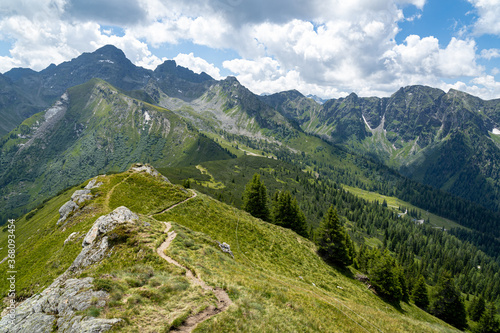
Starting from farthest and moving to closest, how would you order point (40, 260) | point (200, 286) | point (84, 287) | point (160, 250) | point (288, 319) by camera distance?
point (40, 260), point (160, 250), point (200, 286), point (288, 319), point (84, 287)

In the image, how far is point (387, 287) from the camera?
49.2 meters

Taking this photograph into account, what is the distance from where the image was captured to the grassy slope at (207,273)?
1570 cm

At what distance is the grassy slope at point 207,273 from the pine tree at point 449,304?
29657 millimetres

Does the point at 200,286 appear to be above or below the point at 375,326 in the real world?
above

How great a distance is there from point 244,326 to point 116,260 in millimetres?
16210

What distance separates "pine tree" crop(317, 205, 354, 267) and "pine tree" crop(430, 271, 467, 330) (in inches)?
1763

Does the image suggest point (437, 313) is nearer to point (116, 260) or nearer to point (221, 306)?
point (221, 306)

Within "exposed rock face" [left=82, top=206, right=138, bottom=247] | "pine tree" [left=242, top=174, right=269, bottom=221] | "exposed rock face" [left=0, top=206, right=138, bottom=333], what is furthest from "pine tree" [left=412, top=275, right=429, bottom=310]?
"exposed rock face" [left=0, top=206, right=138, bottom=333]

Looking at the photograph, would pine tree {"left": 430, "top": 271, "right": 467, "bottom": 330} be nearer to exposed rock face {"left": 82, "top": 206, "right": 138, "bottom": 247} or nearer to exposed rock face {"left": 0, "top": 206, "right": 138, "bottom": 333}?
exposed rock face {"left": 82, "top": 206, "right": 138, "bottom": 247}

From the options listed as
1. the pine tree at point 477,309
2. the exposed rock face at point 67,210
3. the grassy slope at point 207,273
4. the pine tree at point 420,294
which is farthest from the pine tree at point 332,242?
the pine tree at point 477,309

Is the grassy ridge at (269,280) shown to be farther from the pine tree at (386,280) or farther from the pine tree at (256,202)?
the pine tree at (256,202)

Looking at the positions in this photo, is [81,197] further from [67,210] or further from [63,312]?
[63,312]

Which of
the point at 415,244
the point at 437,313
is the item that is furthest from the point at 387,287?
the point at 415,244

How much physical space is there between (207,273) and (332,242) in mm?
39652
